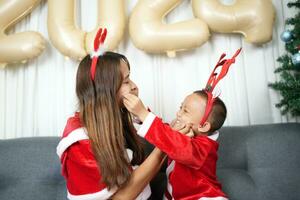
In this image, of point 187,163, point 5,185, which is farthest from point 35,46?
point 187,163

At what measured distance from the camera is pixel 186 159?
3.54 feet

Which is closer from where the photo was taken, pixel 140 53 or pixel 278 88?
pixel 278 88

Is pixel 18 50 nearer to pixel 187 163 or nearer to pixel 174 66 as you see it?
pixel 174 66

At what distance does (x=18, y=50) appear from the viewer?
179cm

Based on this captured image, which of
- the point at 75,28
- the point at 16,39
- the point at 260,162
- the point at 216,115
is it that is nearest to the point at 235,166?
the point at 260,162

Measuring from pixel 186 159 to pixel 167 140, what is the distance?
0.31 feet

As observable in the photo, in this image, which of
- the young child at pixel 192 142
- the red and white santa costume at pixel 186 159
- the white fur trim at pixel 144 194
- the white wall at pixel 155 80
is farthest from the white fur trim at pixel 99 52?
the white wall at pixel 155 80

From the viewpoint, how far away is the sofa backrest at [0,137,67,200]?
1.49 meters

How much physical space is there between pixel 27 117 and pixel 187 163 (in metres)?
1.27

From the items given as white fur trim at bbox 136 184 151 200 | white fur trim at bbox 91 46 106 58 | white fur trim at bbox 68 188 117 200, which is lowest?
white fur trim at bbox 136 184 151 200

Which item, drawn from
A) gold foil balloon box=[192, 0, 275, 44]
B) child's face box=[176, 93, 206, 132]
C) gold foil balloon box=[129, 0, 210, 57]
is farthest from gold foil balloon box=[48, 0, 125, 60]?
child's face box=[176, 93, 206, 132]

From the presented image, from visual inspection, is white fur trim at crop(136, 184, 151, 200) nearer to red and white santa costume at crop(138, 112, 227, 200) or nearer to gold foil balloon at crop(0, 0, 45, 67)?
red and white santa costume at crop(138, 112, 227, 200)

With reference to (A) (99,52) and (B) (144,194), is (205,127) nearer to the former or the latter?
(B) (144,194)

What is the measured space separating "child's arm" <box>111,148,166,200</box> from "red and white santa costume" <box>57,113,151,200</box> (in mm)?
42
